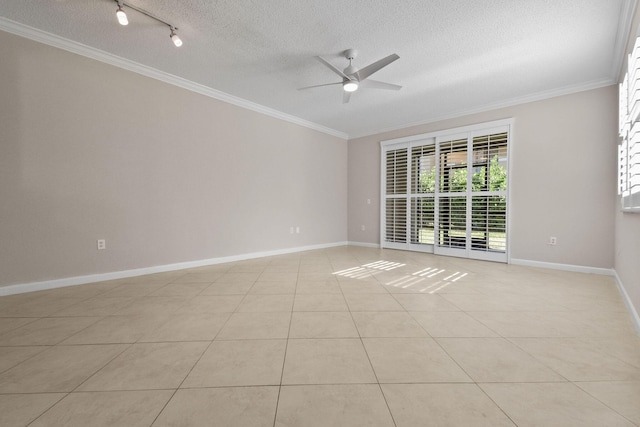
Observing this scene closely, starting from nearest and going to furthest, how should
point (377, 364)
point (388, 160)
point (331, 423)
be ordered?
1. point (331, 423)
2. point (377, 364)
3. point (388, 160)

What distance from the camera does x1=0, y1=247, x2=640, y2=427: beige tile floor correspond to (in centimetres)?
111

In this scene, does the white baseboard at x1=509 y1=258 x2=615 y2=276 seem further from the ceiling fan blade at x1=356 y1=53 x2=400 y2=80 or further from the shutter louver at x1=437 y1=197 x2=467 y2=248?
the ceiling fan blade at x1=356 y1=53 x2=400 y2=80

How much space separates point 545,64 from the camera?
3217 mm

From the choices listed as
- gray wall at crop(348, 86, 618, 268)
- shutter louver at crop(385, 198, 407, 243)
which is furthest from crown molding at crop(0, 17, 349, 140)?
gray wall at crop(348, 86, 618, 268)

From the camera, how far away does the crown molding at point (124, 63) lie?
8.57ft

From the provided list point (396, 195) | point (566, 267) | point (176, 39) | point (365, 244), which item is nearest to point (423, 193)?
point (396, 195)

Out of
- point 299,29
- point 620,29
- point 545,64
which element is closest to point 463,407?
point 299,29

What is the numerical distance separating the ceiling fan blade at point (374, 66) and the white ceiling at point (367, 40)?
0.23 metres

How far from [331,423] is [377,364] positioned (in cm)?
51

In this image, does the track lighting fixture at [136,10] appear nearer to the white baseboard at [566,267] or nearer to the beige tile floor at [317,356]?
the beige tile floor at [317,356]

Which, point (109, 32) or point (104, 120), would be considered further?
point (104, 120)

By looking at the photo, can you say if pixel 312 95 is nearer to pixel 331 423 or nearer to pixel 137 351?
pixel 137 351

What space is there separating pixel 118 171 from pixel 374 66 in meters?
3.42

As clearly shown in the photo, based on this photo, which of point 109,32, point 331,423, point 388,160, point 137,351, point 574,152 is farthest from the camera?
point 388,160
